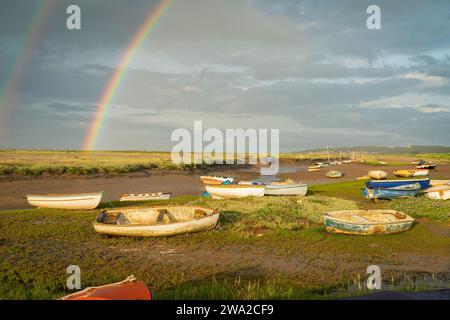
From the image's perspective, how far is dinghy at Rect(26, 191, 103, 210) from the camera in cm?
2330

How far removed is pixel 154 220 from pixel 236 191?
32.9ft

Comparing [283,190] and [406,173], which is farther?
[406,173]

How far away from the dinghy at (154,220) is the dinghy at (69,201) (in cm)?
523

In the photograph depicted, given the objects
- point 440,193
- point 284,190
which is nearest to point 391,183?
point 440,193

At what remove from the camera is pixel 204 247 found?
1516 cm

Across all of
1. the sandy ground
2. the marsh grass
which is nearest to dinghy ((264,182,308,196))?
the marsh grass

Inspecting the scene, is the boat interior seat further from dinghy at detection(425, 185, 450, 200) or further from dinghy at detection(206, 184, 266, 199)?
dinghy at detection(425, 185, 450, 200)

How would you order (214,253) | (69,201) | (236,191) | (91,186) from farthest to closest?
1. (91,186)
2. (236,191)
3. (69,201)
4. (214,253)

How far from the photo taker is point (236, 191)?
28.1m

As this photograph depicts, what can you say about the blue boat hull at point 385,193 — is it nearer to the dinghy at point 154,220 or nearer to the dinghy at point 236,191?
the dinghy at point 236,191

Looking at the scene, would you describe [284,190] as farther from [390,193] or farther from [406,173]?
[406,173]

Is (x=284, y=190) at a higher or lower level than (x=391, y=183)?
lower

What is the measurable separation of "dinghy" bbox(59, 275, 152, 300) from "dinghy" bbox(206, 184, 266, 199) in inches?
797
